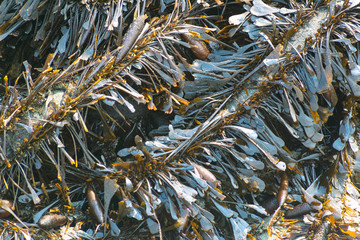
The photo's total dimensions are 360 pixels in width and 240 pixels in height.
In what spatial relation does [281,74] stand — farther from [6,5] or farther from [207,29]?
[6,5]

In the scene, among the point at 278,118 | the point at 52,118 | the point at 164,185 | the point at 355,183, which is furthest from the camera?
the point at 355,183

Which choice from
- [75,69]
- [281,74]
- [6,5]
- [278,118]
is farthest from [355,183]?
[6,5]

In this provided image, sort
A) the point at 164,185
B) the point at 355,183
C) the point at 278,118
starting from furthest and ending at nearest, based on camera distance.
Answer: the point at 355,183 → the point at 278,118 → the point at 164,185

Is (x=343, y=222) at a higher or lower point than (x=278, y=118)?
lower

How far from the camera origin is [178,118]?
1.20 meters

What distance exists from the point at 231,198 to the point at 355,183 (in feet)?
1.68

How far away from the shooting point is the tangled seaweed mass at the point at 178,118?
41.0 inches

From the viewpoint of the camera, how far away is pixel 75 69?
1.08m

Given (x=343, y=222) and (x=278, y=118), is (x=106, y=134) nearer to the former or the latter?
(x=278, y=118)

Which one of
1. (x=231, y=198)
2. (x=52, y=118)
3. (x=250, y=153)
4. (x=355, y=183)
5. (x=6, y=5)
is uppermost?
(x=6, y=5)

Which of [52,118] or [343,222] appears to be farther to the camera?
[343,222]

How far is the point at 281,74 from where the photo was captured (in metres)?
1.18

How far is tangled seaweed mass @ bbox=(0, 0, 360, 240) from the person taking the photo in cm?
104

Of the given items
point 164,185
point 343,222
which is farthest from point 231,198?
point 343,222
